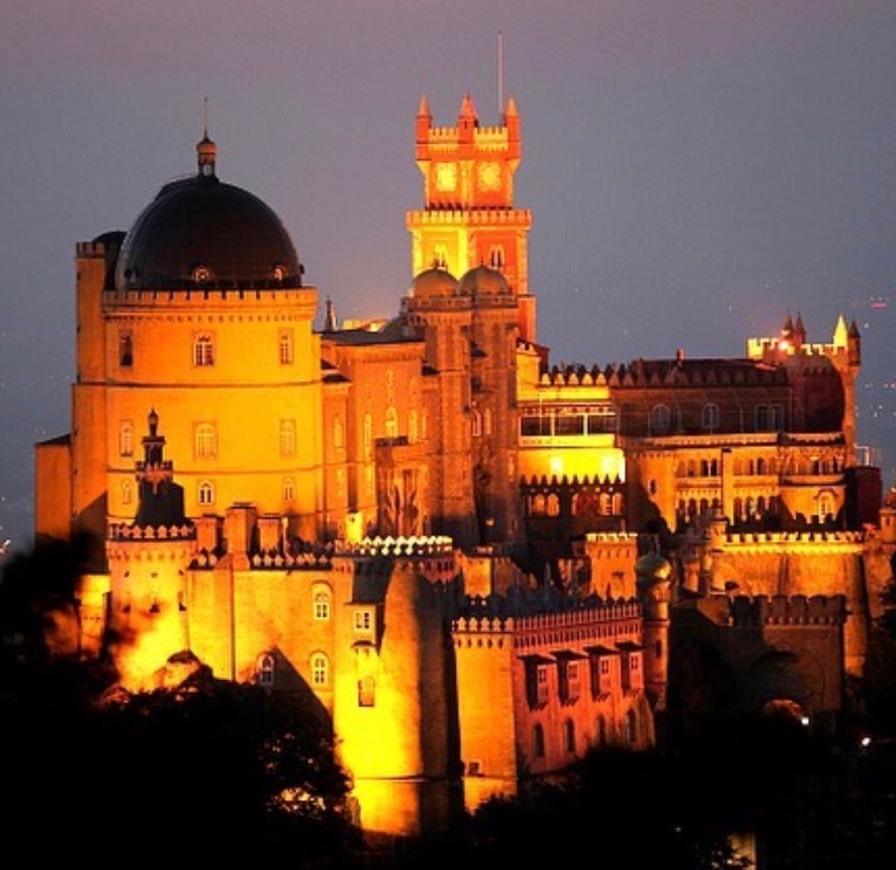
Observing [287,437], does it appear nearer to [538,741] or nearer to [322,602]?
[322,602]

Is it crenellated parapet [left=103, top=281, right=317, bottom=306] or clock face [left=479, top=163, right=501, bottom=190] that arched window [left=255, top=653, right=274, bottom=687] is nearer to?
crenellated parapet [left=103, top=281, right=317, bottom=306]

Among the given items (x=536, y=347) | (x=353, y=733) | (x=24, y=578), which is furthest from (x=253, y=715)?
(x=536, y=347)

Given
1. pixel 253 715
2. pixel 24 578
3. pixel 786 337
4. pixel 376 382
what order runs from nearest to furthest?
pixel 253 715
pixel 24 578
pixel 376 382
pixel 786 337

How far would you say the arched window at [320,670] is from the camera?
13050 cm

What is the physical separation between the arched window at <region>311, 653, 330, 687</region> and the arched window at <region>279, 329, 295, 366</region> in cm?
1174

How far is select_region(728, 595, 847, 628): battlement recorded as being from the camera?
464ft

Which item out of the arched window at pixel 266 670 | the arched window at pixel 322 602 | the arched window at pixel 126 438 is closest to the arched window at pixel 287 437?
the arched window at pixel 126 438

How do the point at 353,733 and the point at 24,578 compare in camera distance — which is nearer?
the point at 353,733

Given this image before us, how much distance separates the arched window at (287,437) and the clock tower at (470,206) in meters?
36.0

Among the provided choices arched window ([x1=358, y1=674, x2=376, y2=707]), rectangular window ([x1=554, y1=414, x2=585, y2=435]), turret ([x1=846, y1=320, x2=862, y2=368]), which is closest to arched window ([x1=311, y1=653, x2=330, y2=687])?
arched window ([x1=358, y1=674, x2=376, y2=707])

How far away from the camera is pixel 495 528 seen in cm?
15362

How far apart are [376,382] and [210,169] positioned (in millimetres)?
8840

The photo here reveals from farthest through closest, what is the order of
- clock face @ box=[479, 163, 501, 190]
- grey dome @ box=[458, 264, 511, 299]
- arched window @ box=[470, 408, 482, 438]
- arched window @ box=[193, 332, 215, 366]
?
clock face @ box=[479, 163, 501, 190] < grey dome @ box=[458, 264, 511, 299] < arched window @ box=[470, 408, 482, 438] < arched window @ box=[193, 332, 215, 366]

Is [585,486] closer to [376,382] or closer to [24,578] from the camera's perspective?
[376,382]
